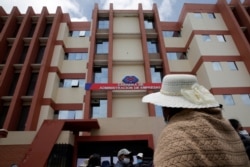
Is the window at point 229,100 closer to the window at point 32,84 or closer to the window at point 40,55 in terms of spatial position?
the window at point 32,84

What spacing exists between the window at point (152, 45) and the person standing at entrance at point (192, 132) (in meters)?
17.4

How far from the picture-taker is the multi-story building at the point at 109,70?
11414 mm

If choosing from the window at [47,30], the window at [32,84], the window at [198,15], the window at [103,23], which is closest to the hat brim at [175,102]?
the window at [32,84]

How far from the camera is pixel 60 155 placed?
10203 millimetres

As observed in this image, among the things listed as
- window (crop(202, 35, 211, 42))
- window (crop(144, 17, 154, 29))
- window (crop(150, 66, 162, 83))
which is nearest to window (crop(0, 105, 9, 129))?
window (crop(150, 66, 162, 83))

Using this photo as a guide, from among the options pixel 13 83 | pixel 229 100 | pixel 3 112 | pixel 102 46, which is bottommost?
pixel 229 100

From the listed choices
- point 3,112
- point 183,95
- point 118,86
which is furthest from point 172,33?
point 183,95

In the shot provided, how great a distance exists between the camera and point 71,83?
17.7 metres

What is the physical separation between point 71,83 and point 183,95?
1703 centimetres

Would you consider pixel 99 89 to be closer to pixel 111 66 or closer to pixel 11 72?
pixel 111 66

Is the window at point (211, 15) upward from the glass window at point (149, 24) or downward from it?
downward

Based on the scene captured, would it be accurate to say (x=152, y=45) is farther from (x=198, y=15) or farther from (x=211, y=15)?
(x=211, y=15)

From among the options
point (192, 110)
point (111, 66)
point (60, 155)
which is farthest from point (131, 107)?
point (192, 110)

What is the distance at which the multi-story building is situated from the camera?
11414 mm
